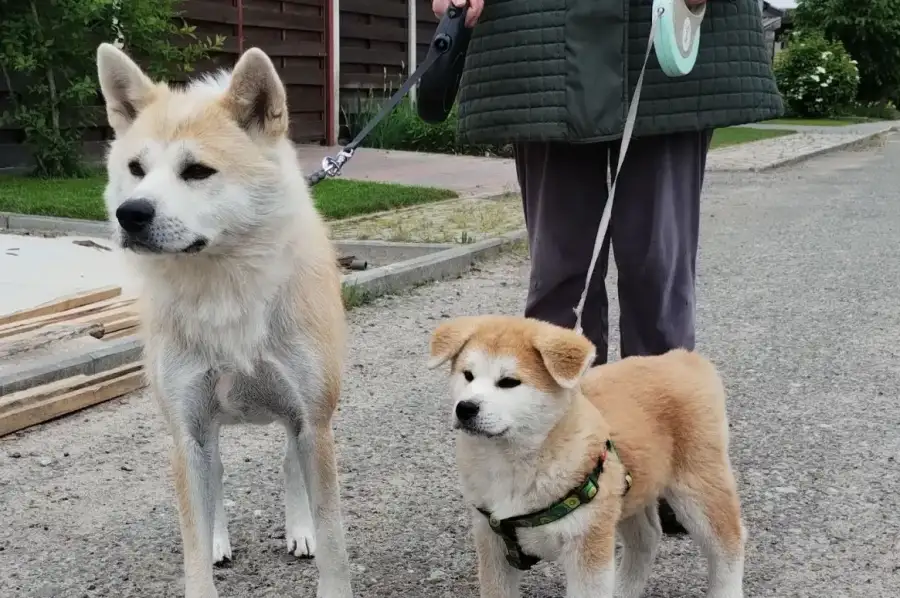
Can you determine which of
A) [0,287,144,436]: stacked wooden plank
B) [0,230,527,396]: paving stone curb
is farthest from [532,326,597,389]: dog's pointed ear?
[0,230,527,396]: paving stone curb

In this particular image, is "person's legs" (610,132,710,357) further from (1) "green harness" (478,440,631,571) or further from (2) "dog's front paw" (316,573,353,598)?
(2) "dog's front paw" (316,573,353,598)

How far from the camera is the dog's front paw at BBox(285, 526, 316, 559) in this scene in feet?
11.1

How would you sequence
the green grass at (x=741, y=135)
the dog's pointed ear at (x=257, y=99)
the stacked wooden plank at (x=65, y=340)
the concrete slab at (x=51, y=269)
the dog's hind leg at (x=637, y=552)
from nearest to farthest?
the dog's pointed ear at (x=257, y=99), the dog's hind leg at (x=637, y=552), the stacked wooden plank at (x=65, y=340), the concrete slab at (x=51, y=269), the green grass at (x=741, y=135)

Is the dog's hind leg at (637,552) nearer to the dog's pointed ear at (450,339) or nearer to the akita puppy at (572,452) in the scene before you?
the akita puppy at (572,452)

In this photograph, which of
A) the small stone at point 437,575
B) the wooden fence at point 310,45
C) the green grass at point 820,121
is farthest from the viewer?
the green grass at point 820,121

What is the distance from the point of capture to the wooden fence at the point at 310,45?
13570mm

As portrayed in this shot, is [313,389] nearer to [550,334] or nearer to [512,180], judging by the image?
[550,334]

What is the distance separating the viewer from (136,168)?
275cm

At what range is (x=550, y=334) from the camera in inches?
97.7

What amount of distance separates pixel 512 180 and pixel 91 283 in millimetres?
7218

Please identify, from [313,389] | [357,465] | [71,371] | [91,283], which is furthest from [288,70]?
[313,389]

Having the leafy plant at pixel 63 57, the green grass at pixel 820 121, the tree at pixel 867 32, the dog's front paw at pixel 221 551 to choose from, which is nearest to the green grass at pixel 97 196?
the leafy plant at pixel 63 57

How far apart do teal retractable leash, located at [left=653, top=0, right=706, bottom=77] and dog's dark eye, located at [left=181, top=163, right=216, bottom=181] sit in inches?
51.6

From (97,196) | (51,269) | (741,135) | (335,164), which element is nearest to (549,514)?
(335,164)
